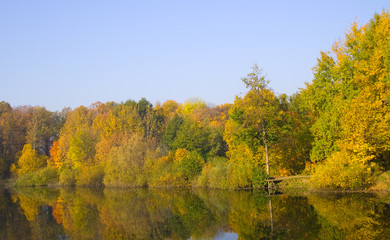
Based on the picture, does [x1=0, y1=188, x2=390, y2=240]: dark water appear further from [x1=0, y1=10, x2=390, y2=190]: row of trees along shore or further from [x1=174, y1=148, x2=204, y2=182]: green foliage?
[x1=174, y1=148, x2=204, y2=182]: green foliage

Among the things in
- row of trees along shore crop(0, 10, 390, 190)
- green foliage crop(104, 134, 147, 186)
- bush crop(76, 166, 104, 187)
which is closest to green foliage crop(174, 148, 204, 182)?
row of trees along shore crop(0, 10, 390, 190)

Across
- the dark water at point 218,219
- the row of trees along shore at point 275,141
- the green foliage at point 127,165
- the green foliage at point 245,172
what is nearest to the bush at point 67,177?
the row of trees along shore at point 275,141

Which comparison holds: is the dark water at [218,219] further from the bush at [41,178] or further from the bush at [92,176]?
the bush at [41,178]

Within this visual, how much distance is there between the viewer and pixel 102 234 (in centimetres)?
1714

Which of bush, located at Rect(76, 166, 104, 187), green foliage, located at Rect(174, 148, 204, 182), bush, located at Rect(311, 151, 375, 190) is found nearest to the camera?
bush, located at Rect(311, 151, 375, 190)

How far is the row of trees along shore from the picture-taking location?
986 inches

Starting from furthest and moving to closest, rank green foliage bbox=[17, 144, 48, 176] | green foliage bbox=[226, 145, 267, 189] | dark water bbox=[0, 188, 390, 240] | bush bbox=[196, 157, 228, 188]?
green foliage bbox=[17, 144, 48, 176], bush bbox=[196, 157, 228, 188], green foliage bbox=[226, 145, 267, 189], dark water bbox=[0, 188, 390, 240]

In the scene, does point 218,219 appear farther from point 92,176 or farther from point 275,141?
point 92,176

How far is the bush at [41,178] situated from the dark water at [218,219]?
28.9 meters

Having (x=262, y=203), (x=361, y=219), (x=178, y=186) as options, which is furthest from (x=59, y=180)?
(x=361, y=219)

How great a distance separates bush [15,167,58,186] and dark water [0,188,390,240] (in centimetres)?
2891

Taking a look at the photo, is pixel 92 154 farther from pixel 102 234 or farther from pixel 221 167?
pixel 102 234

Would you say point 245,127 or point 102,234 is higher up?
point 245,127

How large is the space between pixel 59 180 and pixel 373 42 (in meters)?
44.7
